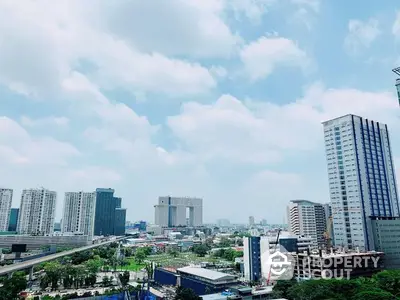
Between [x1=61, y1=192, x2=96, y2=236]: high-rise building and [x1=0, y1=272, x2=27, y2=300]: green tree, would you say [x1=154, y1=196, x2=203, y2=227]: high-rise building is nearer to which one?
[x1=61, y1=192, x2=96, y2=236]: high-rise building

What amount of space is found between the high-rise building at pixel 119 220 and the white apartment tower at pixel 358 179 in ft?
209

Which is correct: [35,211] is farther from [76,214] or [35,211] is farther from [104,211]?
[104,211]

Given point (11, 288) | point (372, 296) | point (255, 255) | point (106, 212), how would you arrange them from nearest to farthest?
point (372, 296)
point (11, 288)
point (255, 255)
point (106, 212)

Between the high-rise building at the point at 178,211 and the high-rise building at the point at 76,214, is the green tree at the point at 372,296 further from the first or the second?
the high-rise building at the point at 178,211

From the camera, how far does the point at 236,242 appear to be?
61.7 metres

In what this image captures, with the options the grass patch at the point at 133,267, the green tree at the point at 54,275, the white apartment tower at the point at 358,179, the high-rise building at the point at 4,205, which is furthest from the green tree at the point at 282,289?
the high-rise building at the point at 4,205

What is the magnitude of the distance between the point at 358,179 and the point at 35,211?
52.6 m

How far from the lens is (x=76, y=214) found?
6706 centimetres

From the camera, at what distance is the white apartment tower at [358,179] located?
2880 cm

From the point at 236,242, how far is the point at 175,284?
38.6m

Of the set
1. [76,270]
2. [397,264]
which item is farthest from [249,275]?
[76,270]

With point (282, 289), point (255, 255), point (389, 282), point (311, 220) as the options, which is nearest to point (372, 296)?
point (389, 282)

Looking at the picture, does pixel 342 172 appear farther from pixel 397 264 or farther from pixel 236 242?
pixel 236 242

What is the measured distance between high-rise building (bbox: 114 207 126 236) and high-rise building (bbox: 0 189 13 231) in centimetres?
2814
